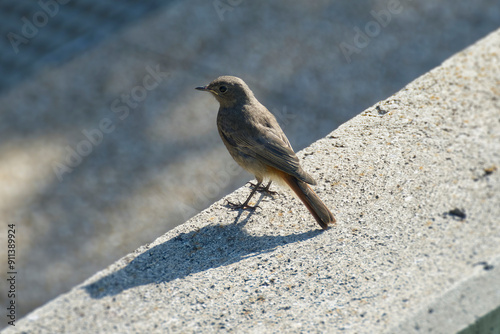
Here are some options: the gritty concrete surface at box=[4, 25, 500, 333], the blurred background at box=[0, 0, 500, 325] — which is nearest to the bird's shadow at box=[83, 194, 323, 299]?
the gritty concrete surface at box=[4, 25, 500, 333]

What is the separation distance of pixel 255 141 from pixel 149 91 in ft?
8.87

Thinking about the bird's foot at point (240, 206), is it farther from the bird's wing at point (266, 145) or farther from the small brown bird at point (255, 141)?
the bird's wing at point (266, 145)

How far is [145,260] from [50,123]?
3315 millimetres

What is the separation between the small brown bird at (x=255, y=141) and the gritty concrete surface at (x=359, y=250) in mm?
129

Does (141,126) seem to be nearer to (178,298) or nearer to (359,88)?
(359,88)

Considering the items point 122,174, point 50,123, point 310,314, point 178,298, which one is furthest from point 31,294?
point 310,314

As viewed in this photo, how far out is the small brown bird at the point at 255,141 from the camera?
3.38 metres

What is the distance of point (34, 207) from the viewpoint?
205 inches

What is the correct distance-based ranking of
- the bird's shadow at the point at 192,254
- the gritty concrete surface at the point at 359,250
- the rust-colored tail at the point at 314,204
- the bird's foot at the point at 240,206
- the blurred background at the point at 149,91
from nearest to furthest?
the gritty concrete surface at the point at 359,250 → the bird's shadow at the point at 192,254 → the rust-colored tail at the point at 314,204 → the bird's foot at the point at 240,206 → the blurred background at the point at 149,91

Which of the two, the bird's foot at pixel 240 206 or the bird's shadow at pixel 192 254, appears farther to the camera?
the bird's foot at pixel 240 206

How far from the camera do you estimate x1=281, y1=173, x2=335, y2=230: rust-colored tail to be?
302 cm

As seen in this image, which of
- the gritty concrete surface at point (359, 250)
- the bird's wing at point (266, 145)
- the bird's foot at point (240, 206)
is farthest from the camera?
the bird's wing at point (266, 145)

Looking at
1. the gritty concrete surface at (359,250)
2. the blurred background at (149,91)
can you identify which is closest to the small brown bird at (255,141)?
the gritty concrete surface at (359,250)

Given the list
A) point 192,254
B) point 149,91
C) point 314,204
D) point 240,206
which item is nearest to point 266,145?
point 240,206
